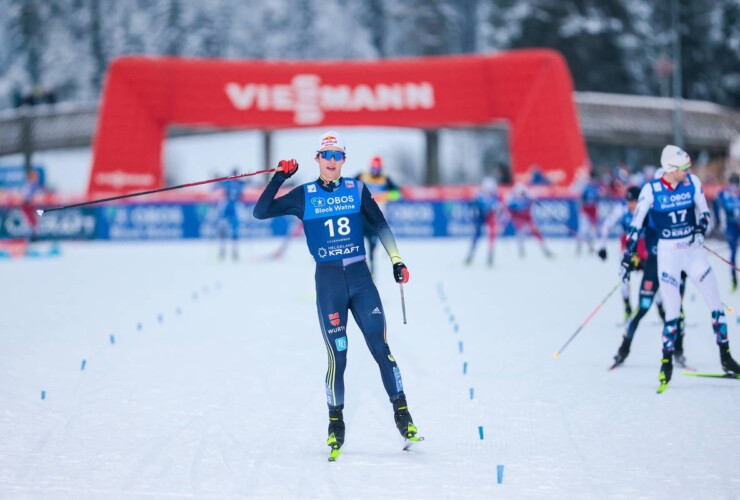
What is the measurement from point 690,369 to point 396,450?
3.86 meters

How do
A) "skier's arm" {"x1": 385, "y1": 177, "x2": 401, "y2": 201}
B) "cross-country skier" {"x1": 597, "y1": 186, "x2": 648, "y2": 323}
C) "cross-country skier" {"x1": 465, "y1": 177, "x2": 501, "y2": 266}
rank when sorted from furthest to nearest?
"cross-country skier" {"x1": 465, "y1": 177, "x2": 501, "y2": 266} < "skier's arm" {"x1": 385, "y1": 177, "x2": 401, "y2": 201} < "cross-country skier" {"x1": 597, "y1": 186, "x2": 648, "y2": 323}

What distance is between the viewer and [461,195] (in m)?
28.7

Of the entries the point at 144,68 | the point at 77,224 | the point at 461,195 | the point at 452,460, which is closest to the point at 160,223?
the point at 77,224

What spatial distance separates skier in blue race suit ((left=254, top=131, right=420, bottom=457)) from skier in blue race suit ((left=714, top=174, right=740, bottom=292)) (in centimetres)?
1034

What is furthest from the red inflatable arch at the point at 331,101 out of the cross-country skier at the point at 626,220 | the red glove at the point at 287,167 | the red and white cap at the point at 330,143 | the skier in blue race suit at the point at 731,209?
the red glove at the point at 287,167

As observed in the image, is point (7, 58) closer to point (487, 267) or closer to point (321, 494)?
point (487, 267)

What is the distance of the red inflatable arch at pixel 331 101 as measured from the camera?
97.9 ft

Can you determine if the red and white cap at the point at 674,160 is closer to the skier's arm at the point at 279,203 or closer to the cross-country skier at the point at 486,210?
the skier's arm at the point at 279,203

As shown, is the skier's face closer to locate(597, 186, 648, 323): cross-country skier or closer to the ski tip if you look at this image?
the ski tip

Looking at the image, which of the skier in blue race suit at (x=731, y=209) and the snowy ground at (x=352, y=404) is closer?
the snowy ground at (x=352, y=404)

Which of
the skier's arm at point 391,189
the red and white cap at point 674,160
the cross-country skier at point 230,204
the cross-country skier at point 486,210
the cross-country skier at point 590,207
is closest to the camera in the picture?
the red and white cap at point 674,160

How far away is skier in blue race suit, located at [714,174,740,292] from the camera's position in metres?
15.2

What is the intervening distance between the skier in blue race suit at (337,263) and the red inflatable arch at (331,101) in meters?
23.9

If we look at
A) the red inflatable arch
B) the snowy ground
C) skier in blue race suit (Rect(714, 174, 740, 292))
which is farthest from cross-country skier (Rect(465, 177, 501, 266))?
the red inflatable arch
